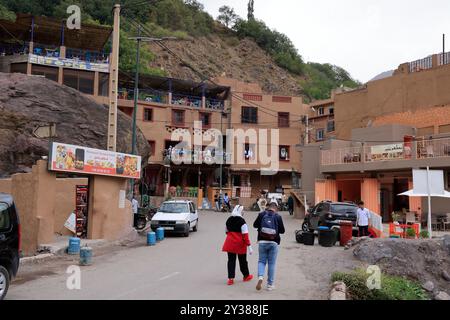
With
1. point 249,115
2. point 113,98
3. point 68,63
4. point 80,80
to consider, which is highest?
point 68,63

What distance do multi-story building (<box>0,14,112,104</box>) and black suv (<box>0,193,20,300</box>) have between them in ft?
117

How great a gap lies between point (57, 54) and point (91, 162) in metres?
29.5

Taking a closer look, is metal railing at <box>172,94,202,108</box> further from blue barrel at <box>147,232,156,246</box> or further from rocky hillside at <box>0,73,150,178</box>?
blue barrel at <box>147,232,156,246</box>

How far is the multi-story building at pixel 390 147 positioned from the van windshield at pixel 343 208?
7.85 m

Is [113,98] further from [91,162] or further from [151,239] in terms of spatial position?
[151,239]

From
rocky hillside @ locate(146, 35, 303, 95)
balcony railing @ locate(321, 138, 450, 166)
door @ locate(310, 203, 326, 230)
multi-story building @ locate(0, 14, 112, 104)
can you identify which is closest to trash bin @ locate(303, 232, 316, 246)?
door @ locate(310, 203, 326, 230)

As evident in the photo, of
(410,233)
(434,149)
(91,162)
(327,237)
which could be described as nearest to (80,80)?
(91,162)

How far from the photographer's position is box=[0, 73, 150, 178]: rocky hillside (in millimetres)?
25719

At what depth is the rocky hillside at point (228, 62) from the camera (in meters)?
70.9

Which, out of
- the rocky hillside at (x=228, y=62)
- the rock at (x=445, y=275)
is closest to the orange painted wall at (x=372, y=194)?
the rock at (x=445, y=275)

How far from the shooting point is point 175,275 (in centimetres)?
1153
